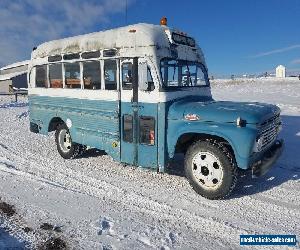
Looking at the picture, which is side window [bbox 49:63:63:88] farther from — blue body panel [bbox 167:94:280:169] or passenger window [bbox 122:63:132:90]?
blue body panel [bbox 167:94:280:169]

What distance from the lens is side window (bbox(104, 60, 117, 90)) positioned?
717 cm

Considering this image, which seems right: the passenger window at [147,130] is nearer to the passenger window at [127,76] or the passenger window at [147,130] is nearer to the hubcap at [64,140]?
the passenger window at [127,76]

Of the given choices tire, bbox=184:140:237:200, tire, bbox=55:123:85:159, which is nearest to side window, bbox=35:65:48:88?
tire, bbox=55:123:85:159

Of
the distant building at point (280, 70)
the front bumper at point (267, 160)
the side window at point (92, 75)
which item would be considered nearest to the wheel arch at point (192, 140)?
the front bumper at point (267, 160)

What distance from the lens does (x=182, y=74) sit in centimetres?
713

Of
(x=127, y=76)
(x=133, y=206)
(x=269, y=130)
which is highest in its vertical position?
(x=127, y=76)

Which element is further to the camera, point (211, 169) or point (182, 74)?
point (182, 74)

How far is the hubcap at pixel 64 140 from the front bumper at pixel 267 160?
4.97 metres

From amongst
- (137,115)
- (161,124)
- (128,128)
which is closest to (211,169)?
(161,124)

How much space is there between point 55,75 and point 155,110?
12.3 feet

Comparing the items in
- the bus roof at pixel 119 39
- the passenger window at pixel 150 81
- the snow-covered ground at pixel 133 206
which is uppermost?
the bus roof at pixel 119 39

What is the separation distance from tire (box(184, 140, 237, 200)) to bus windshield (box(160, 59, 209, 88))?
142 cm

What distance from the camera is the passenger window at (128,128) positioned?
699 centimetres

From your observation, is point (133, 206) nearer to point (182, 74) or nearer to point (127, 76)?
point (127, 76)
